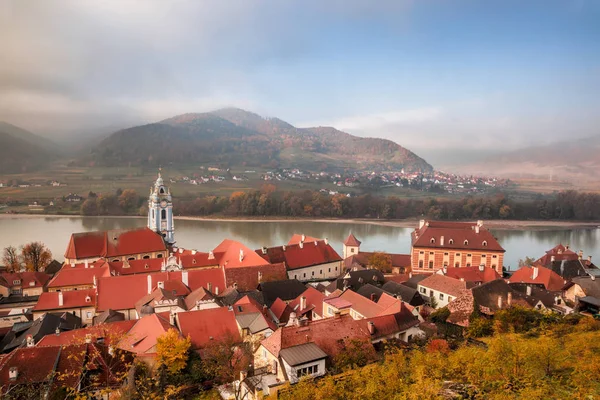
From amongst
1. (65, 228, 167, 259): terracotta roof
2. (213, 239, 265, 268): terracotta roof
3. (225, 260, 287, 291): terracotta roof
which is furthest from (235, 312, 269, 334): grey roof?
(65, 228, 167, 259): terracotta roof

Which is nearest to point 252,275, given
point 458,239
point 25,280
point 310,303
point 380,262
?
point 310,303

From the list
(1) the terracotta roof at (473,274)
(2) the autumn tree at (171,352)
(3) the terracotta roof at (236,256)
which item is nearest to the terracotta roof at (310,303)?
(3) the terracotta roof at (236,256)

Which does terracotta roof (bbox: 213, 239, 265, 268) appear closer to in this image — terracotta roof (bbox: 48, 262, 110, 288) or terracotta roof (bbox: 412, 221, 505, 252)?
terracotta roof (bbox: 48, 262, 110, 288)

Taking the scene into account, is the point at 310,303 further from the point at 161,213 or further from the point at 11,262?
the point at 11,262

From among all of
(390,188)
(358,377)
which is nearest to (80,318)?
(358,377)

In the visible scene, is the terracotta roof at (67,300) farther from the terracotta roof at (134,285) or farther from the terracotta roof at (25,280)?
the terracotta roof at (25,280)

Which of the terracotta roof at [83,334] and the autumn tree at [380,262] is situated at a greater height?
the terracotta roof at [83,334]
